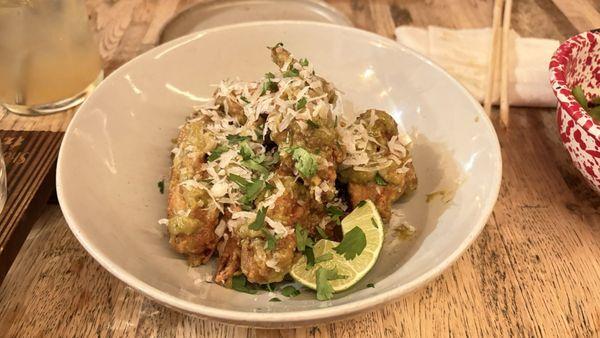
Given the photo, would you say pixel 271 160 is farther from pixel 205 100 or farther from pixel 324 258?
pixel 205 100

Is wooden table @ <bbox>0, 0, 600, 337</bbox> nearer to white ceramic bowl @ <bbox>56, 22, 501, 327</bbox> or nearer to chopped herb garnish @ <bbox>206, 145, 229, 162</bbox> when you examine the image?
white ceramic bowl @ <bbox>56, 22, 501, 327</bbox>

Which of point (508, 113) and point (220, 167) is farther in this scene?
point (508, 113)

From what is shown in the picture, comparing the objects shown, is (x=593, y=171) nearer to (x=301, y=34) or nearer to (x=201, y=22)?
(x=301, y=34)

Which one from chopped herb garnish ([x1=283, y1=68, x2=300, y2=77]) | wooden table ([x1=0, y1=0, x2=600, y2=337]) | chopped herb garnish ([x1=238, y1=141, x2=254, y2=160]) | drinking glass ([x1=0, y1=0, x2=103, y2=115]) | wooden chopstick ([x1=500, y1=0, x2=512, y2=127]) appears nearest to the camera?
wooden table ([x1=0, y1=0, x2=600, y2=337])

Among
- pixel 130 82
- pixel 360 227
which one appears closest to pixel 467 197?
pixel 360 227

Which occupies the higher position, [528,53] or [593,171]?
[593,171]

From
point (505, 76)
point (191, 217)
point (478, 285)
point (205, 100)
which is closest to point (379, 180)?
point (478, 285)

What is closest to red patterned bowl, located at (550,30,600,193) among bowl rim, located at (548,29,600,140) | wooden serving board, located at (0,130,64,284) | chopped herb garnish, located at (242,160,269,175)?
bowl rim, located at (548,29,600,140)
